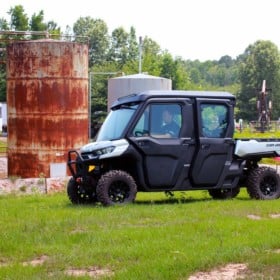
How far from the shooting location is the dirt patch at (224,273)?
6.29 m

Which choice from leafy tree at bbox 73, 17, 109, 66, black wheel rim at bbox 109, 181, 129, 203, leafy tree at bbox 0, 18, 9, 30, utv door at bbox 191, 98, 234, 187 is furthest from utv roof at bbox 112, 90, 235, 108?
leafy tree at bbox 73, 17, 109, 66

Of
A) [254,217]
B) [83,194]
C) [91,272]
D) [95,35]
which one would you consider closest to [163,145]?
[83,194]

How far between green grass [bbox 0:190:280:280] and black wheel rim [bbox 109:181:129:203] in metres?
0.30

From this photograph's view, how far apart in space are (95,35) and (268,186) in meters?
98.1

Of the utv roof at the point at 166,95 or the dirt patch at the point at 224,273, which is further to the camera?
the utv roof at the point at 166,95

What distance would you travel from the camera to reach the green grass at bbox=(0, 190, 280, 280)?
6.61 m

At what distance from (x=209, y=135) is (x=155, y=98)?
3.84 ft

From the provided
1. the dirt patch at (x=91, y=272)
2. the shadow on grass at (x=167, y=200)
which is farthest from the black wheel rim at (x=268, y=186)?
the dirt patch at (x=91, y=272)

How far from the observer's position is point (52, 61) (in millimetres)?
22531

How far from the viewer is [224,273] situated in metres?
6.43

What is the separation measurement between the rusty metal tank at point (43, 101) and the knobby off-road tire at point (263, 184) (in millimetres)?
10995

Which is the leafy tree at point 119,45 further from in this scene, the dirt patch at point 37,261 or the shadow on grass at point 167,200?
the dirt patch at point 37,261

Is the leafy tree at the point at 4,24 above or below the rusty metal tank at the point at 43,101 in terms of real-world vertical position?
above

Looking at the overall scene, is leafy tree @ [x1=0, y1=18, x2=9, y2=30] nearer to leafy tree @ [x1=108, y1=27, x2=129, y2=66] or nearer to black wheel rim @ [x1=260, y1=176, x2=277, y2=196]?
leafy tree @ [x1=108, y1=27, x2=129, y2=66]
